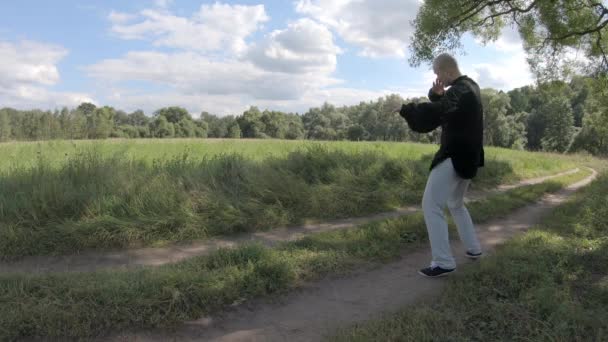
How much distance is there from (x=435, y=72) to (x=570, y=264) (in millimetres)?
2817

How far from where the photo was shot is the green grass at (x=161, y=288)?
3.17 metres

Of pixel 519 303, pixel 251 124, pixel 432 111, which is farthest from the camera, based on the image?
pixel 251 124

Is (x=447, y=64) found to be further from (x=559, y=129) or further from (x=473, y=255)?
(x=559, y=129)

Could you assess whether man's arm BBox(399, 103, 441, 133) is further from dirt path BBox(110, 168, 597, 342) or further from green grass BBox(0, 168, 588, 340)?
green grass BBox(0, 168, 588, 340)

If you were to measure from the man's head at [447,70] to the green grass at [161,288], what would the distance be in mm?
2336

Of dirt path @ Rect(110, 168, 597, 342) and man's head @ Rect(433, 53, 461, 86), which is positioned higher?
man's head @ Rect(433, 53, 461, 86)

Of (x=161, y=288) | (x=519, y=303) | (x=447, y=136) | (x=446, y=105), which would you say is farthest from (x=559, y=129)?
(x=161, y=288)

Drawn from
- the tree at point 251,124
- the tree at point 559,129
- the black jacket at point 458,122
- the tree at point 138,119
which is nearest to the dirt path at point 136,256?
the black jacket at point 458,122

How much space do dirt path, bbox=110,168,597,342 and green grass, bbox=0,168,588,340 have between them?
0.51 feet

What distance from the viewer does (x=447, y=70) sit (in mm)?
4418

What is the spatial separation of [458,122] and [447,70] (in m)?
0.69

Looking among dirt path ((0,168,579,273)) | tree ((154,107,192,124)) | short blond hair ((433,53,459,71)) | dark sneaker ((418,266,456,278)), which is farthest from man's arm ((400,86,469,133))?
tree ((154,107,192,124))

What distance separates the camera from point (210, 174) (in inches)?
302

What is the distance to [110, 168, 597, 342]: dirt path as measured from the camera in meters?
3.20
